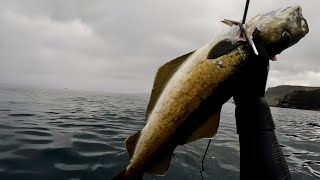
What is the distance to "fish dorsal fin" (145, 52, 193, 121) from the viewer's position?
3367mm

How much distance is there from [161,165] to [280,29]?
1.93 meters

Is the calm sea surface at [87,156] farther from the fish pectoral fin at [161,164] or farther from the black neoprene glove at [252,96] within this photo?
the black neoprene glove at [252,96]

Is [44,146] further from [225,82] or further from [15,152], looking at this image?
[225,82]

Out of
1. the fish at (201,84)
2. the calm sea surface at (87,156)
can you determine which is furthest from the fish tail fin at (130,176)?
the calm sea surface at (87,156)

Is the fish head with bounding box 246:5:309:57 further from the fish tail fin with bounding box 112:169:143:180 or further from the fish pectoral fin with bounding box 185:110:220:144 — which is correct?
the fish tail fin with bounding box 112:169:143:180

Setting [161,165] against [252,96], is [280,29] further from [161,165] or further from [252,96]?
[161,165]

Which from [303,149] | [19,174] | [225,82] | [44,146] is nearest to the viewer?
[225,82]

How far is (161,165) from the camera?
3338 mm

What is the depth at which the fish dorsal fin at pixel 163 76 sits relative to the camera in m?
3.37

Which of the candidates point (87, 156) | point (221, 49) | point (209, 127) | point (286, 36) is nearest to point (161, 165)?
point (209, 127)

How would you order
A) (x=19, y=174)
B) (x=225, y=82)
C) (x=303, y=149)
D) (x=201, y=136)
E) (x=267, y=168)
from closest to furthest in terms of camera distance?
(x=225, y=82) < (x=201, y=136) < (x=267, y=168) < (x=19, y=174) < (x=303, y=149)

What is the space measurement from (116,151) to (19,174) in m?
3.54

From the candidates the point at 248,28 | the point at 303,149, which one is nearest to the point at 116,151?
the point at 248,28

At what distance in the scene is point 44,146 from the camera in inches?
382
